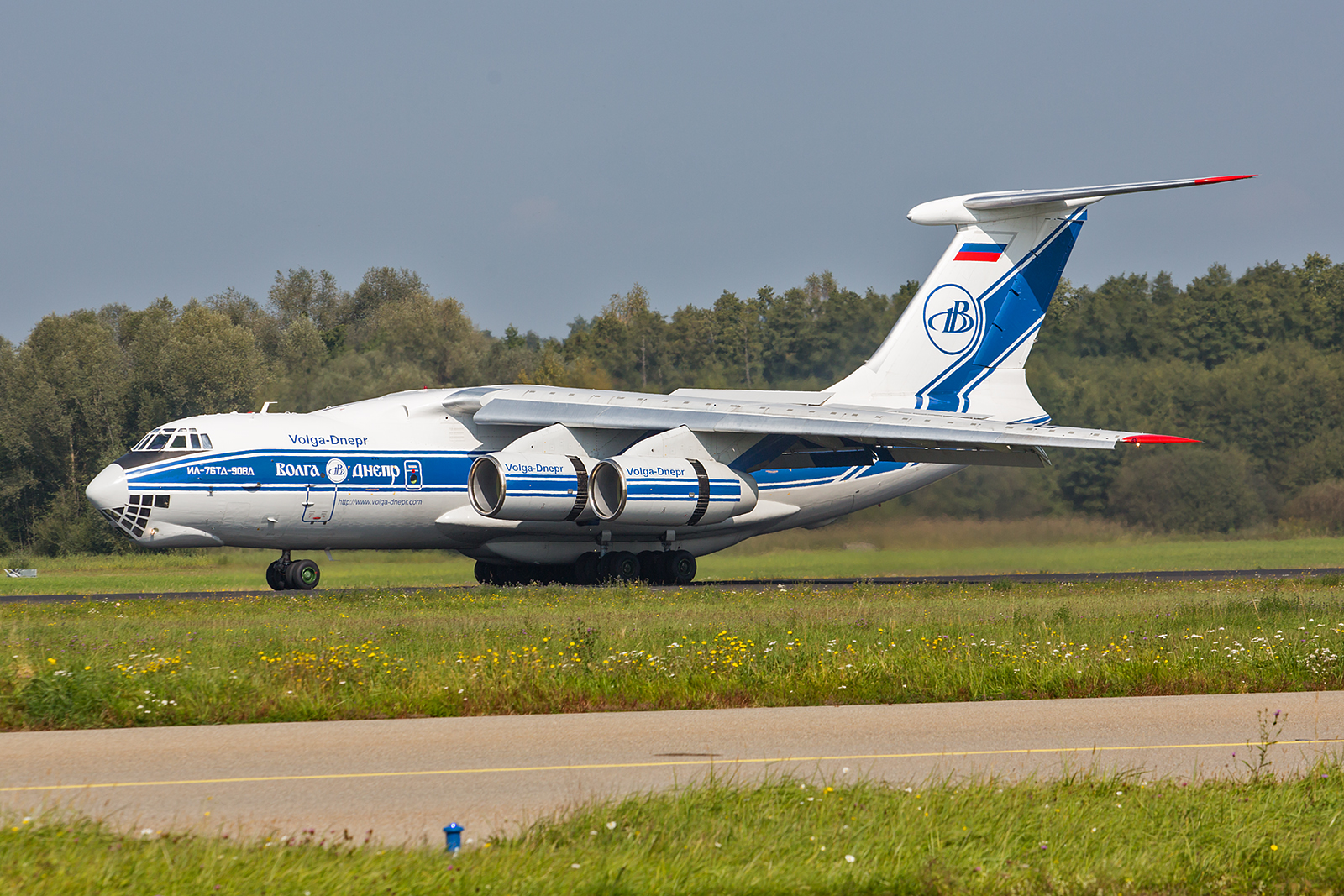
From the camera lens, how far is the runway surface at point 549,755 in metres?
6.47

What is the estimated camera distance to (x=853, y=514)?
90.6ft

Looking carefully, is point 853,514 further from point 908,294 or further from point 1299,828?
point 1299,828

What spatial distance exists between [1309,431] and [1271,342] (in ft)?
17.2

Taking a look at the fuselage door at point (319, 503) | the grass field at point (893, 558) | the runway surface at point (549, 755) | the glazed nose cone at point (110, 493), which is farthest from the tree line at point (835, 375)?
the runway surface at point (549, 755)

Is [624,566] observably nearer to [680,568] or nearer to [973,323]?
[680,568]

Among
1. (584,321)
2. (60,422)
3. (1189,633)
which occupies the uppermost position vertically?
(584,321)

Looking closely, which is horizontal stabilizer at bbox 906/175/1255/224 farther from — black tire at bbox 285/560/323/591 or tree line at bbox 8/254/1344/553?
black tire at bbox 285/560/323/591

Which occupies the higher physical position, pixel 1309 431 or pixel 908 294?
pixel 908 294

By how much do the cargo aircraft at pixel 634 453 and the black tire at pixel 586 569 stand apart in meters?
0.04

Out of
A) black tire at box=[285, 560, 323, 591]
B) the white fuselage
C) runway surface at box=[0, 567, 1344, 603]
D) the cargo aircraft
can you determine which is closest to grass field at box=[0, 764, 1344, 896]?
runway surface at box=[0, 567, 1344, 603]

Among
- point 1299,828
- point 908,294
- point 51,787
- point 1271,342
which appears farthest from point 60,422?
point 1299,828

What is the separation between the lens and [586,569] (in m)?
25.1

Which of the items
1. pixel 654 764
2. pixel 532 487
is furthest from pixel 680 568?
pixel 654 764

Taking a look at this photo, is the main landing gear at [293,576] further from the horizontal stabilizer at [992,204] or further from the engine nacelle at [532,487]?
the horizontal stabilizer at [992,204]
